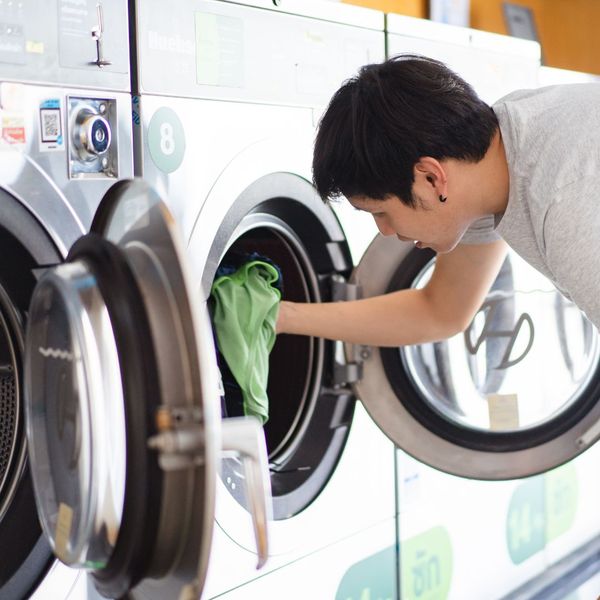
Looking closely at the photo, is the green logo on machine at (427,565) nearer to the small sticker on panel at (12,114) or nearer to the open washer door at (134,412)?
the open washer door at (134,412)

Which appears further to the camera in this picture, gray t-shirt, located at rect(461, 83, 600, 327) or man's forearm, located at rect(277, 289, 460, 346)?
man's forearm, located at rect(277, 289, 460, 346)

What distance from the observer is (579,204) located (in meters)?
1.14

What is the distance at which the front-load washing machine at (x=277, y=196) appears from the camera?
138 cm

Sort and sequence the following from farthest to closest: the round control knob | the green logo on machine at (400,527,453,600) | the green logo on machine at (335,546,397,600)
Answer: the green logo on machine at (400,527,453,600)
the green logo on machine at (335,546,397,600)
the round control knob

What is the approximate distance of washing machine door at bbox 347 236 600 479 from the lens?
1.70 meters

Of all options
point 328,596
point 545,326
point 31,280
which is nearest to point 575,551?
point 545,326

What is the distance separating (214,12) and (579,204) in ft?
2.15

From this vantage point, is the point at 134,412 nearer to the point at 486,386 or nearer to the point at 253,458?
the point at 253,458

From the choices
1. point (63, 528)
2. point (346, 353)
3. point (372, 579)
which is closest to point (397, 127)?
point (346, 353)

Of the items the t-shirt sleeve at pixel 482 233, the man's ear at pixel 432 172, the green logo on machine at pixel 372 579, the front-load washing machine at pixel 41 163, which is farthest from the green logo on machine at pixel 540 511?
the front-load washing machine at pixel 41 163

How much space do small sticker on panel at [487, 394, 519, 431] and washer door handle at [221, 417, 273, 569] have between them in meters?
0.83

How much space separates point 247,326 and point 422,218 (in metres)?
0.36

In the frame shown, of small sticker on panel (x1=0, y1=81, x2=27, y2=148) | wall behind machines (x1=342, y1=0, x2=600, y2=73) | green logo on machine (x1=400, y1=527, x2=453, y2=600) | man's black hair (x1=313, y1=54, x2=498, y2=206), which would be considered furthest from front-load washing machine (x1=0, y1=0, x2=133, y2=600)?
wall behind machines (x1=342, y1=0, x2=600, y2=73)

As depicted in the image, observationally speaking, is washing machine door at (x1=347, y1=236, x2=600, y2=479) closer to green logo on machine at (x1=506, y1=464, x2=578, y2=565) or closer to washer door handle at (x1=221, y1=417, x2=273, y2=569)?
green logo on machine at (x1=506, y1=464, x2=578, y2=565)
